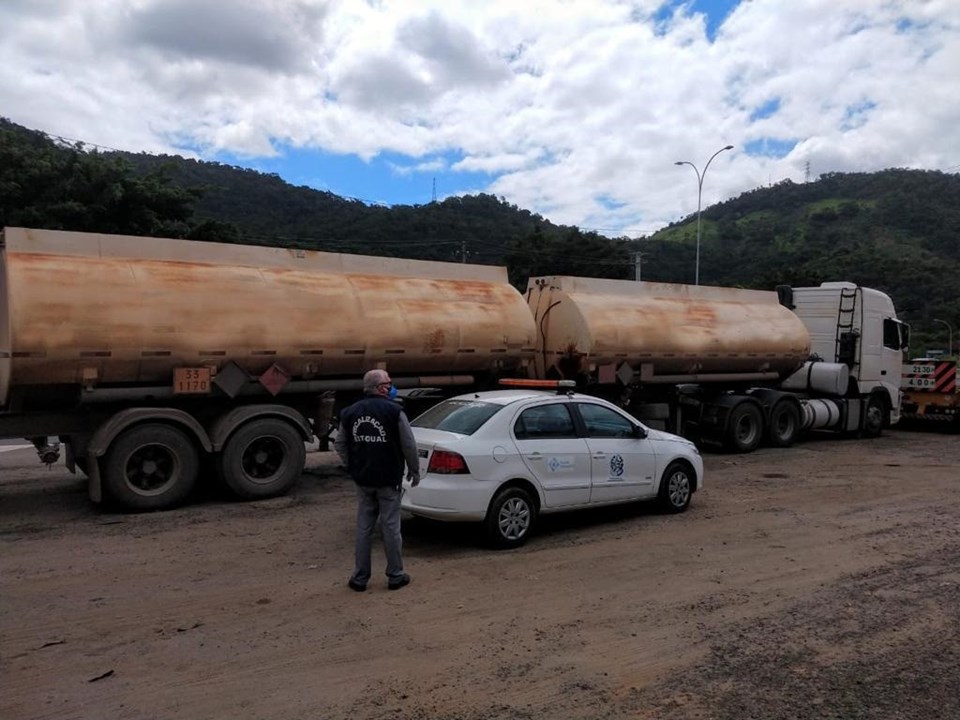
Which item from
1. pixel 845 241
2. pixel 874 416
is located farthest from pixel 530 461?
pixel 845 241

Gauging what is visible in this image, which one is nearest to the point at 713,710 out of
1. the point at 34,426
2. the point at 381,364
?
the point at 381,364

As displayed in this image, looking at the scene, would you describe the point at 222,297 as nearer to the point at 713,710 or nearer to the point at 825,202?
the point at 713,710

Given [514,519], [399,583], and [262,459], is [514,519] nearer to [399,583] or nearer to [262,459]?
[399,583]

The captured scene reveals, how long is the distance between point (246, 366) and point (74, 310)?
2.08 m

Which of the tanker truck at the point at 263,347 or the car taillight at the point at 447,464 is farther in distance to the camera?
the tanker truck at the point at 263,347

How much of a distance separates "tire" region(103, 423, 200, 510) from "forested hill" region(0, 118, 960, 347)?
46.2ft

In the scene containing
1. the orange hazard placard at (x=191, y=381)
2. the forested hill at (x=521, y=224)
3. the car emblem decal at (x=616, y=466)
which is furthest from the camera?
the forested hill at (x=521, y=224)

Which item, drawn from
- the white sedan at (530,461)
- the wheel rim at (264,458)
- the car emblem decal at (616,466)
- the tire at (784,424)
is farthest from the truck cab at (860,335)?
the wheel rim at (264,458)

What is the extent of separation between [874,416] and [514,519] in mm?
13870

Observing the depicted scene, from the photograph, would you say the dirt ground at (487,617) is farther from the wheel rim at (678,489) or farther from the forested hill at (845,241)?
the forested hill at (845,241)

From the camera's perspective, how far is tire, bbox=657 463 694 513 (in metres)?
8.79

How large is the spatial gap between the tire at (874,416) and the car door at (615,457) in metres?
11.4

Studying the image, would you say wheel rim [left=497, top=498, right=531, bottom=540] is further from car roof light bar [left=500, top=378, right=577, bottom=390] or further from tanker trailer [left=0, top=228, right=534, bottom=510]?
tanker trailer [left=0, top=228, right=534, bottom=510]

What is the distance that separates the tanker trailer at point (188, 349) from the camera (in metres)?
8.36
